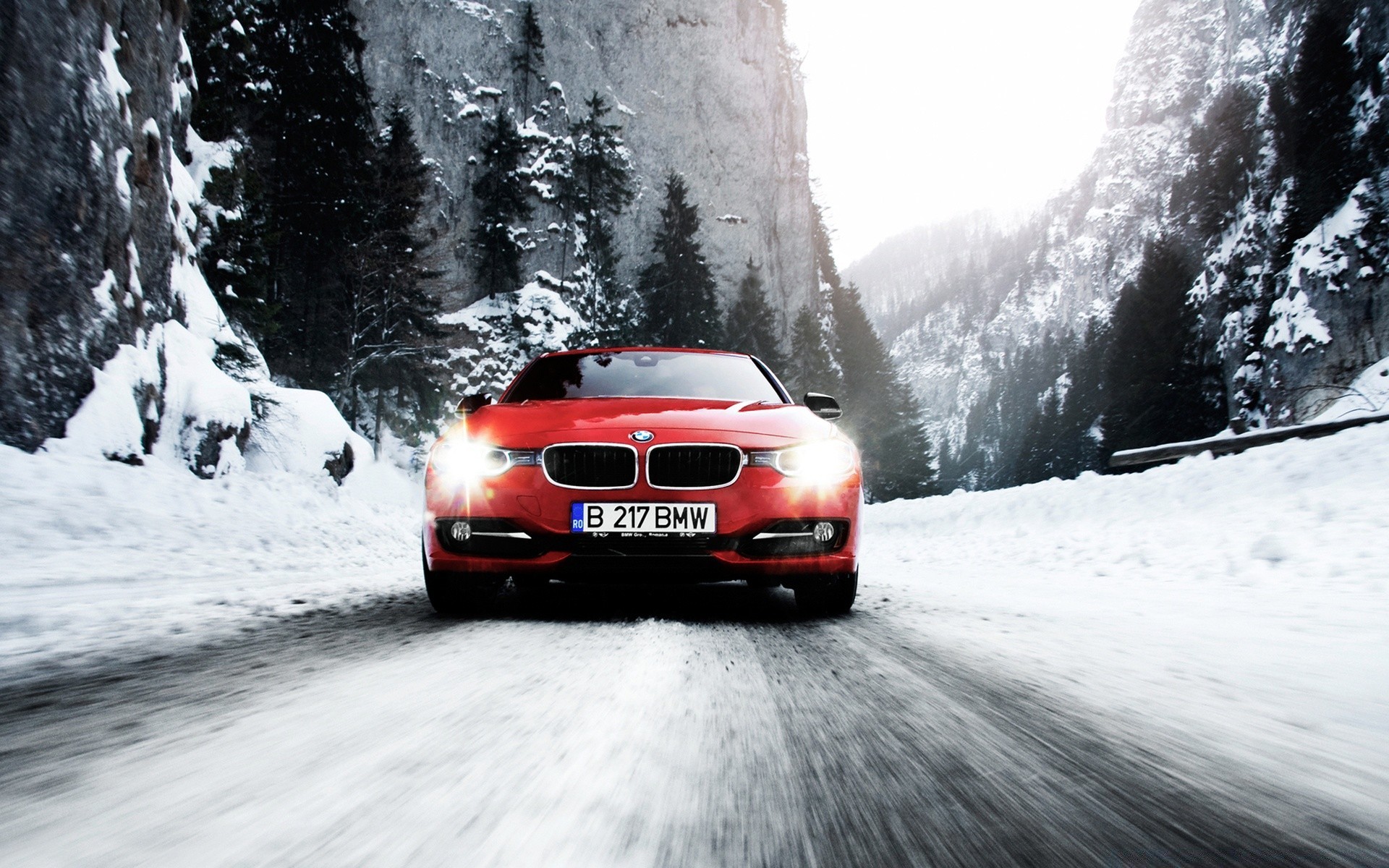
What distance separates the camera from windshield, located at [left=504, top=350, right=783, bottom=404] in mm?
4598

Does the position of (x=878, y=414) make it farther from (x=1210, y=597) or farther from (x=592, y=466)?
(x=592, y=466)

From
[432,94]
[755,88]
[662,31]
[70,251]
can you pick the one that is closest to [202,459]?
[70,251]

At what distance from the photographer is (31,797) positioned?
1109 millimetres

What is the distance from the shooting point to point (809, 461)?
3.59m

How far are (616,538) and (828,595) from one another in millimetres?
1057

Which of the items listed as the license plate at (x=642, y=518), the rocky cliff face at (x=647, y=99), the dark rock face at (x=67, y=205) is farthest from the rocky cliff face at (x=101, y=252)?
the rocky cliff face at (x=647, y=99)

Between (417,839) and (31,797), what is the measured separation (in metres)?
0.58

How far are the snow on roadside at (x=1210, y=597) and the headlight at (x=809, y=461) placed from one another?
75 cm

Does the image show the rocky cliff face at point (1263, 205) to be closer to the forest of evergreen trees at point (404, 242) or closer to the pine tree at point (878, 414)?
the pine tree at point (878, 414)

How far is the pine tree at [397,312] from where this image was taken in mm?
27688

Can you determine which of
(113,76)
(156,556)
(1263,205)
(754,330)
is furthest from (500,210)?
(156,556)

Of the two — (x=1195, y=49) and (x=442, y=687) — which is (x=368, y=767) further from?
(x=1195, y=49)

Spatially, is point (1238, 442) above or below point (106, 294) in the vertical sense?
below

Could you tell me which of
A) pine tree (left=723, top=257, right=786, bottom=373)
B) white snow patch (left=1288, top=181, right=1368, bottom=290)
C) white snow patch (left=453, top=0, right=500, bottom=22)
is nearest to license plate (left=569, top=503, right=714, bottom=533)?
white snow patch (left=1288, top=181, right=1368, bottom=290)
